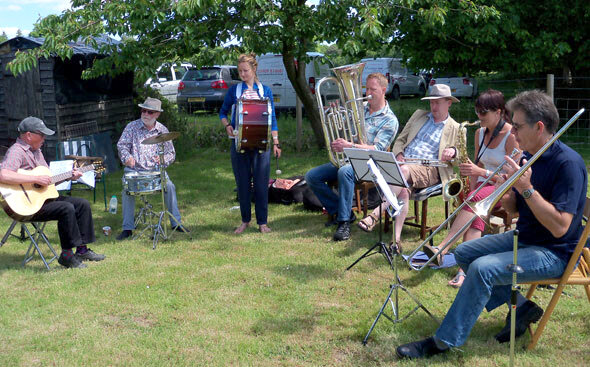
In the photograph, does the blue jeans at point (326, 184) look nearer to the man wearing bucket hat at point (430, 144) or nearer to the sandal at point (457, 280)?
the man wearing bucket hat at point (430, 144)

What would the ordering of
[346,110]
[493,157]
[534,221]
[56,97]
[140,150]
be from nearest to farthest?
[534,221] < [493,157] < [346,110] < [140,150] < [56,97]

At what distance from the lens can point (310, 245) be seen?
6062 mm

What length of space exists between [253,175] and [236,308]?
2254 mm

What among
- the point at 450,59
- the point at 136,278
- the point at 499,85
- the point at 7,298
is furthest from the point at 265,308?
the point at 499,85

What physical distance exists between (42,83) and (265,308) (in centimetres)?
706

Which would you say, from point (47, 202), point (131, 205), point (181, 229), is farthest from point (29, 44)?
point (47, 202)

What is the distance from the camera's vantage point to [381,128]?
6.09m

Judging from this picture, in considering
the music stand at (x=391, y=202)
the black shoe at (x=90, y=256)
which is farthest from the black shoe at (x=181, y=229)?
the music stand at (x=391, y=202)

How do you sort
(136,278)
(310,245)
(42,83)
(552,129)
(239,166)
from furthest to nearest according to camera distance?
(42,83) < (239,166) < (310,245) < (136,278) < (552,129)

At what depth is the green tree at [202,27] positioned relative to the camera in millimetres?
7121

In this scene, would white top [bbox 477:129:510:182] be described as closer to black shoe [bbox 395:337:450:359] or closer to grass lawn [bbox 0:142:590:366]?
grass lawn [bbox 0:142:590:366]

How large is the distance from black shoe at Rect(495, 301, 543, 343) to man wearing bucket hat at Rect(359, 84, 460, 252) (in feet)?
6.05

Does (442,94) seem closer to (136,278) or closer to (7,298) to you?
(136,278)

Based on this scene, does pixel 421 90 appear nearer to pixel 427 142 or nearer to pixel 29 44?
pixel 29 44
